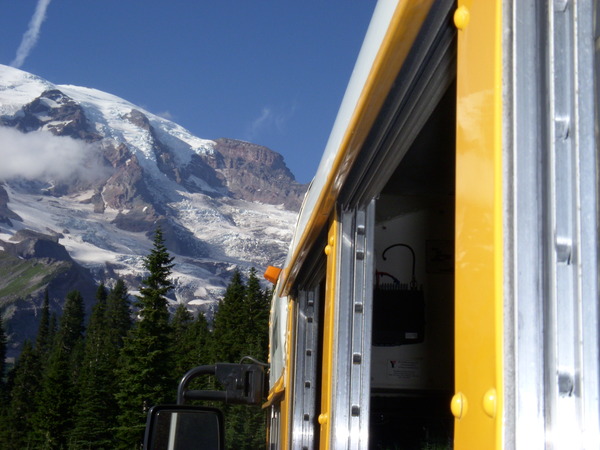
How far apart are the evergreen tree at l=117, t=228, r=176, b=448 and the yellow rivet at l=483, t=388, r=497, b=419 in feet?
208

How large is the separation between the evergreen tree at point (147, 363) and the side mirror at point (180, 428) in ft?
200

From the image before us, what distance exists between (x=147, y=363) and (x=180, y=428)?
6239 cm

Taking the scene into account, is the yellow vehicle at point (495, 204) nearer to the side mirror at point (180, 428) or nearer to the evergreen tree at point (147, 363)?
the side mirror at point (180, 428)

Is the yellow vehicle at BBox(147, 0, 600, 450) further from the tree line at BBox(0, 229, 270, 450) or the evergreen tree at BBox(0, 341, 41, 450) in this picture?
the evergreen tree at BBox(0, 341, 41, 450)

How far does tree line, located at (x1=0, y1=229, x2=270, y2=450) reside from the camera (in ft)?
211

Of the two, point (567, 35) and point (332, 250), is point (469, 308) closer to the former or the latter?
point (567, 35)

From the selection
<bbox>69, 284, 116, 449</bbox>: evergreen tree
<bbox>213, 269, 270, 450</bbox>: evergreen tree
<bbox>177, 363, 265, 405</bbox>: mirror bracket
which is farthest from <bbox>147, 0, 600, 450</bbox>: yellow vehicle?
<bbox>69, 284, 116, 449</bbox>: evergreen tree

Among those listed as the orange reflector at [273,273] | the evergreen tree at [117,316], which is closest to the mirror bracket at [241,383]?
the orange reflector at [273,273]

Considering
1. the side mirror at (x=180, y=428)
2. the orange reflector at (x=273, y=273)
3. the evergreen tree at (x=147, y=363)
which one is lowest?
the side mirror at (x=180, y=428)

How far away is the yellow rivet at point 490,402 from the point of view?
1.15 meters

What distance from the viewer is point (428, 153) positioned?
3.86 m

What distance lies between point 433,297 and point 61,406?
69.8 meters

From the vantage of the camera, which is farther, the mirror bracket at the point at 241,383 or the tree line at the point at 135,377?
the tree line at the point at 135,377

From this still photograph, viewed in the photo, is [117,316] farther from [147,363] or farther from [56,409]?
[147,363]
